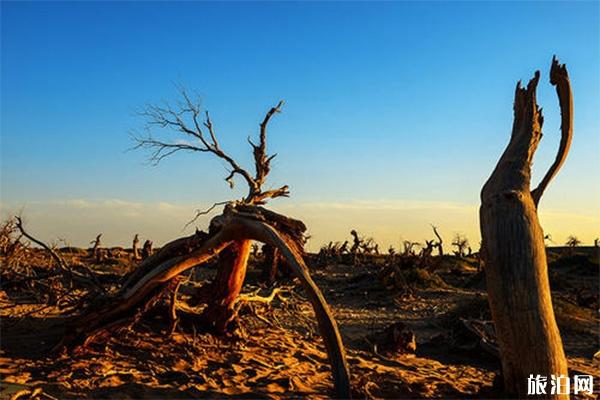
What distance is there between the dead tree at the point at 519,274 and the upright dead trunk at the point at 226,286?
323 cm

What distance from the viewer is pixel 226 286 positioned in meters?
7.47

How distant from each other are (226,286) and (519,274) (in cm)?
381

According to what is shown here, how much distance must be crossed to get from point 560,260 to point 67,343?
24.7m

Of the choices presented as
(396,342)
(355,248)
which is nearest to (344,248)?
(355,248)

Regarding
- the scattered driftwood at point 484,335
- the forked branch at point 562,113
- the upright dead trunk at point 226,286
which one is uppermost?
the forked branch at point 562,113

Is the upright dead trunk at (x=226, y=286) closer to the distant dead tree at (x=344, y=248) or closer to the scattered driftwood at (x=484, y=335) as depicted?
the scattered driftwood at (x=484, y=335)

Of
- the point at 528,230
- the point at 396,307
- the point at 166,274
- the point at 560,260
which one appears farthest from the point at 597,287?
the point at 166,274

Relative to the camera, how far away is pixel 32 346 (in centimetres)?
692

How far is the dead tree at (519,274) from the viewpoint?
5.24 m

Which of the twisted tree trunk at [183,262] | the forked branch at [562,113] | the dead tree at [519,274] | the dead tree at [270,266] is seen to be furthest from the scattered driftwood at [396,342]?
the dead tree at [270,266]

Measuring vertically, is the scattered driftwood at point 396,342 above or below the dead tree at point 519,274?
below

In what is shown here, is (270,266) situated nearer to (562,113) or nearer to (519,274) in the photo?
(562,113)

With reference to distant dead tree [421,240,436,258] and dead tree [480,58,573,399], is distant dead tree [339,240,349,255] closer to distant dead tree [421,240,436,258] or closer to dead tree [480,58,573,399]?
distant dead tree [421,240,436,258]

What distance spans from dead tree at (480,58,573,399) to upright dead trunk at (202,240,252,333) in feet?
10.6
